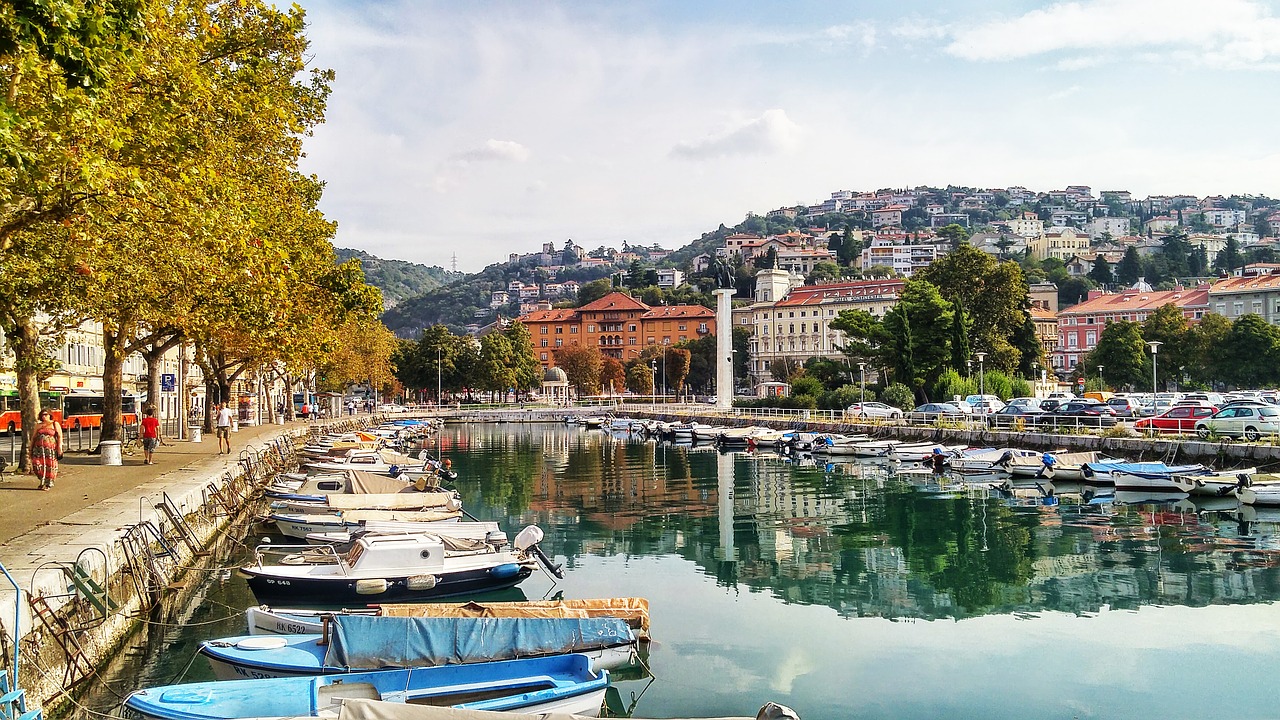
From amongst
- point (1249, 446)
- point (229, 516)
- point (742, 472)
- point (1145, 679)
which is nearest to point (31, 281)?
point (229, 516)

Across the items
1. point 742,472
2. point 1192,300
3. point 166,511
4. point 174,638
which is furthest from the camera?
point 1192,300

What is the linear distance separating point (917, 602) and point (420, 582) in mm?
9507

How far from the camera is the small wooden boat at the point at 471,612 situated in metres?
14.0

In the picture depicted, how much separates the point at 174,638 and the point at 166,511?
15.6 feet

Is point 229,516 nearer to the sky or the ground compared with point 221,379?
nearer to the ground

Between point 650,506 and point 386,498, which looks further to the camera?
point 650,506

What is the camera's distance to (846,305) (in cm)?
14012

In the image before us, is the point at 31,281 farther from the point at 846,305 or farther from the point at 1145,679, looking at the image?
the point at 846,305

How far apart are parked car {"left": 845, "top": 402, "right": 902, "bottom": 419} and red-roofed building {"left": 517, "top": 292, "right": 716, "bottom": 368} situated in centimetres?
10213

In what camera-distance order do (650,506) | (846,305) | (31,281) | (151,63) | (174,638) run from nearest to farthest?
(174,638)
(151,63)
(31,281)
(650,506)
(846,305)

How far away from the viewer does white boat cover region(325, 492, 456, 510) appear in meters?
27.2

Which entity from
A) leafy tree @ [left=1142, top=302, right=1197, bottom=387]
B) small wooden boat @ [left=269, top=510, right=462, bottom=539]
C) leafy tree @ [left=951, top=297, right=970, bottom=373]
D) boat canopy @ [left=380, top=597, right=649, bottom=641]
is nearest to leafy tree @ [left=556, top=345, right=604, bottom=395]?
leafy tree @ [left=1142, top=302, right=1197, bottom=387]

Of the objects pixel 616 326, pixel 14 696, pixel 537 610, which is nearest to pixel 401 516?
pixel 537 610

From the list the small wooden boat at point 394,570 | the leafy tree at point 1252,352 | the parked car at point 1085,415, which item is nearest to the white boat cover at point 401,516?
the small wooden boat at point 394,570
